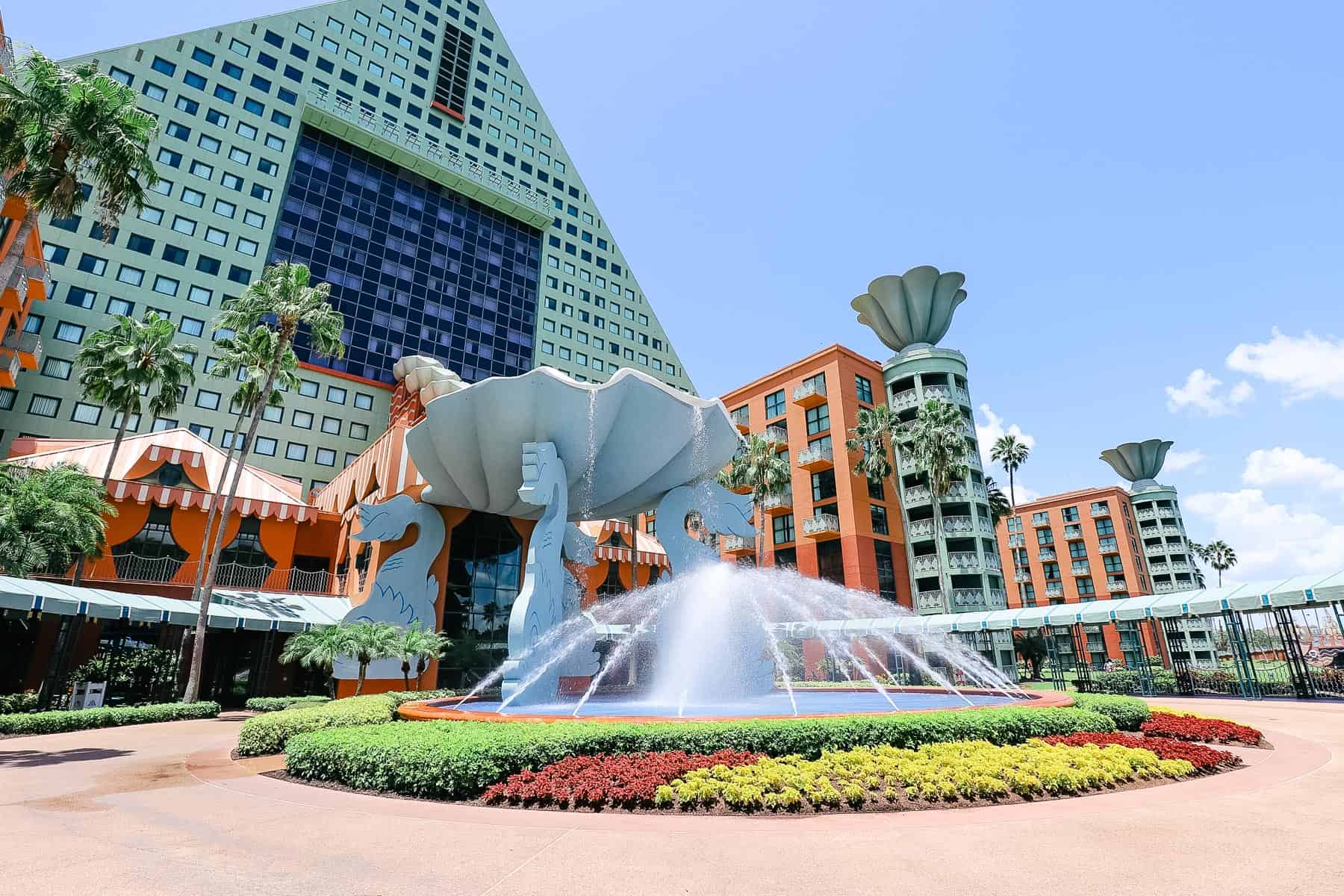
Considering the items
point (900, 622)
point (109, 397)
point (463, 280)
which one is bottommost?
point (900, 622)

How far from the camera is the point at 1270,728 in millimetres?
15906

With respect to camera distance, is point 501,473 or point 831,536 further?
point 831,536

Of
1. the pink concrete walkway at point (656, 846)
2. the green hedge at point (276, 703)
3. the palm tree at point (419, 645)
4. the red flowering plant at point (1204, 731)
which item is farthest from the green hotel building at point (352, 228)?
the pink concrete walkway at point (656, 846)

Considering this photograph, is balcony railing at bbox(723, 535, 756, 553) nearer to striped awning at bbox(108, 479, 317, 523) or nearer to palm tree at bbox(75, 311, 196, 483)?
striped awning at bbox(108, 479, 317, 523)

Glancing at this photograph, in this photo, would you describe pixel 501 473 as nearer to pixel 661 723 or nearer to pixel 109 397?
pixel 661 723

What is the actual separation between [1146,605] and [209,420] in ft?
176

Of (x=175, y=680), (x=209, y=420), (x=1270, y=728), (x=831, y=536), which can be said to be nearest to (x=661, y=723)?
(x=1270, y=728)

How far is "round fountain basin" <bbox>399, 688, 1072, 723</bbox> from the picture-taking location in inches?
475

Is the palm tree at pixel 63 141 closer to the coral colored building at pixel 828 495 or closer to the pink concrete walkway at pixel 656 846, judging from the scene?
the pink concrete walkway at pixel 656 846

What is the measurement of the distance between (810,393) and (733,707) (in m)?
39.4

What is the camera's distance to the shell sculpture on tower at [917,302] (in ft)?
180

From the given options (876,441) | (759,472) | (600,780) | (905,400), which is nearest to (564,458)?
(600,780)

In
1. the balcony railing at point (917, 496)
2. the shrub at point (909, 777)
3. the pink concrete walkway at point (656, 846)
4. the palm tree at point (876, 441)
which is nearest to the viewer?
the pink concrete walkway at point (656, 846)

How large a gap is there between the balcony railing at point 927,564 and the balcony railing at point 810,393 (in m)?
14.4
